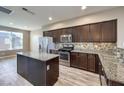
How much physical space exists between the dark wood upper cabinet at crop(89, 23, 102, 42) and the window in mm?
7300

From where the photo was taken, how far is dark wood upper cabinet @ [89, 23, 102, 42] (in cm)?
433

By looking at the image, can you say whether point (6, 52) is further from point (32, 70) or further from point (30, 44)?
point (32, 70)

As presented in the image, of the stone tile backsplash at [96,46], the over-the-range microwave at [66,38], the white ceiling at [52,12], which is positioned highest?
the white ceiling at [52,12]

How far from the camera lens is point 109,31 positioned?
396 centimetres

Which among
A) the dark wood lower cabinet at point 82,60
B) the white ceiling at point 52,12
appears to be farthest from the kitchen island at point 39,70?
the white ceiling at point 52,12

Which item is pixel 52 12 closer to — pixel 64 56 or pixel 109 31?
pixel 64 56

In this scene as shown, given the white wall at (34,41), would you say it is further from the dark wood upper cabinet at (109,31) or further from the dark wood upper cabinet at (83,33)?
the dark wood upper cabinet at (109,31)

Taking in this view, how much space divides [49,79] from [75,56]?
2.34m

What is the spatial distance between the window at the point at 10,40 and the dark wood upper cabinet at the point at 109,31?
7.85 m

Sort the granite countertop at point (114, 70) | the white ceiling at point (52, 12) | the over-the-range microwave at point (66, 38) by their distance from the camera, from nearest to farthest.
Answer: the granite countertop at point (114, 70), the white ceiling at point (52, 12), the over-the-range microwave at point (66, 38)

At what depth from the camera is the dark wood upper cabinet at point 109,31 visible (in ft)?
12.5

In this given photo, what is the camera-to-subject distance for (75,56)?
4895 millimetres

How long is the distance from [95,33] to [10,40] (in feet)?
25.2
